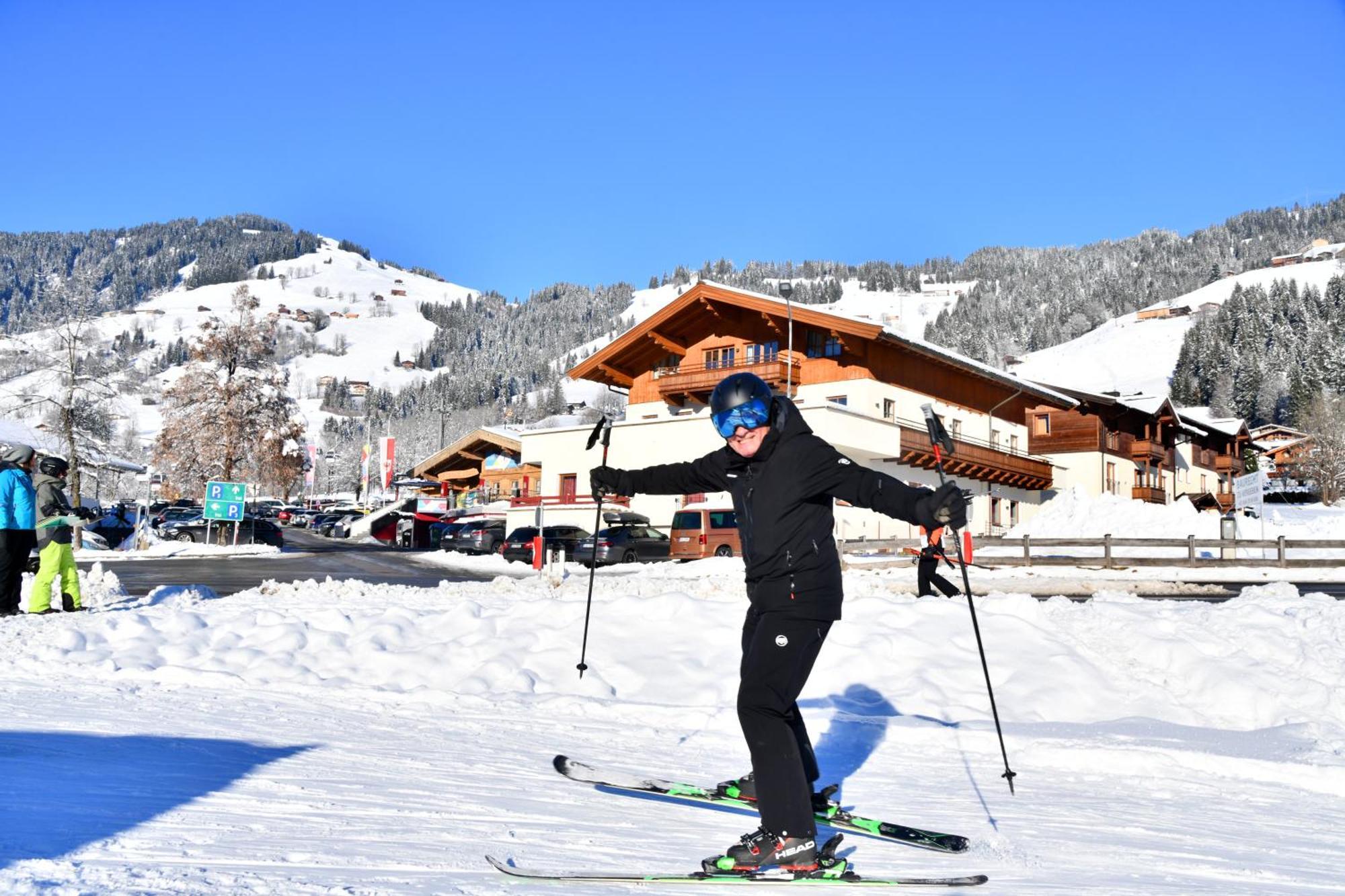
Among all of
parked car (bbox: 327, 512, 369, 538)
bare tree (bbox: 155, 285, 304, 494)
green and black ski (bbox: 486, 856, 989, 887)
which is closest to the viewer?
green and black ski (bbox: 486, 856, 989, 887)

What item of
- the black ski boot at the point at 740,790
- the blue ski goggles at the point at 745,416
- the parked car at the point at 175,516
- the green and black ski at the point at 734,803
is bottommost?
the green and black ski at the point at 734,803

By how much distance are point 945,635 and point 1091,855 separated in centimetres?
525

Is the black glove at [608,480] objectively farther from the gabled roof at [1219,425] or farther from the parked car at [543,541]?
the gabled roof at [1219,425]

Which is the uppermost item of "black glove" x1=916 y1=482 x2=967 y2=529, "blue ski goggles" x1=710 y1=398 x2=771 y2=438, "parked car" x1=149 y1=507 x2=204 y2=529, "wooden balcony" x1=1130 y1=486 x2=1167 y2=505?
"wooden balcony" x1=1130 y1=486 x2=1167 y2=505

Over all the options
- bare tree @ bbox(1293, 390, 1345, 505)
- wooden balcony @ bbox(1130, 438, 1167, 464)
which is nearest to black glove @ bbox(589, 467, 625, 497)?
wooden balcony @ bbox(1130, 438, 1167, 464)

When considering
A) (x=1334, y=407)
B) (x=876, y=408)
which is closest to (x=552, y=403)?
(x=1334, y=407)

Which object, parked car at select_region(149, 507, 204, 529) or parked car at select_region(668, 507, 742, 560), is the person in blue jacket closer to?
parked car at select_region(668, 507, 742, 560)

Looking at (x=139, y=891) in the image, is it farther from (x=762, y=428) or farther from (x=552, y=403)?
(x=552, y=403)

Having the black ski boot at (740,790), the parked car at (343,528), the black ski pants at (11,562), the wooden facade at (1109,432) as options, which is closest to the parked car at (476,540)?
the parked car at (343,528)

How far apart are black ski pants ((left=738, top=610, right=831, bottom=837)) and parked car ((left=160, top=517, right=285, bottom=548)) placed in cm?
3711

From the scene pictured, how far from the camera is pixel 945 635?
30.9 feet

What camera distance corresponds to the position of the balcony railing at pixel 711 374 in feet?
137

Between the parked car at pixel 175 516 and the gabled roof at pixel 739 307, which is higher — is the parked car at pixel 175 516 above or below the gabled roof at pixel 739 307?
below

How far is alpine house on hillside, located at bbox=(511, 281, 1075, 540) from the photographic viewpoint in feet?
130
